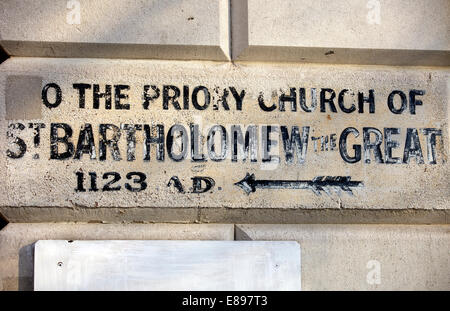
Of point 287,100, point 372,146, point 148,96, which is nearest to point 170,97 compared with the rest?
point 148,96

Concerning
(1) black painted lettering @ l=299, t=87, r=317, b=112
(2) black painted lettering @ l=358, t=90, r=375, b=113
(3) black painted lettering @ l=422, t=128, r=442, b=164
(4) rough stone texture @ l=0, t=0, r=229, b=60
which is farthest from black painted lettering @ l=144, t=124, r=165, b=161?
(3) black painted lettering @ l=422, t=128, r=442, b=164

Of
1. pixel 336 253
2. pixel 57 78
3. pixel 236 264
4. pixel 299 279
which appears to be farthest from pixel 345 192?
pixel 57 78

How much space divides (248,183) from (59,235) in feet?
2.65

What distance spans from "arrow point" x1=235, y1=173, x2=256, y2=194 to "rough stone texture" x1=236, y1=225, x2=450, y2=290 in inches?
6.2

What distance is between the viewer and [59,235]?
212 cm

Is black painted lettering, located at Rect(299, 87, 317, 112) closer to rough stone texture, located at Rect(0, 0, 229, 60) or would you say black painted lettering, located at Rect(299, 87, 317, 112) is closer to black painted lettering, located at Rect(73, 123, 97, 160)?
rough stone texture, located at Rect(0, 0, 229, 60)

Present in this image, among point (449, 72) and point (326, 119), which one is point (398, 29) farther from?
point (326, 119)

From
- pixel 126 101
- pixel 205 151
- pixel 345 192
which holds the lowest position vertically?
pixel 345 192

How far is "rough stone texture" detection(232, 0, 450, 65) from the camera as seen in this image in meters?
2.19

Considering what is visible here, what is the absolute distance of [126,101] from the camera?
2.16 m

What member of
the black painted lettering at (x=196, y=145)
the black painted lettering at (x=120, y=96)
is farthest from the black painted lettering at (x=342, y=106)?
the black painted lettering at (x=120, y=96)

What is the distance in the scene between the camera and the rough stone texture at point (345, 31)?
219cm

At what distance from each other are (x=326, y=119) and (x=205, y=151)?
54 cm

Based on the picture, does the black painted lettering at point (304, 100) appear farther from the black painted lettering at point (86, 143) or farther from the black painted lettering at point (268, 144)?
the black painted lettering at point (86, 143)
